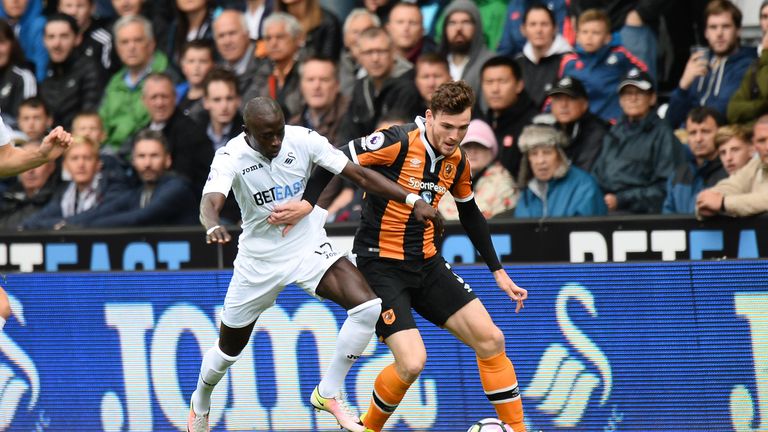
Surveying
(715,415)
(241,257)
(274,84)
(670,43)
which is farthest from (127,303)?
→ (670,43)

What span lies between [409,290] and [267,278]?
0.89m

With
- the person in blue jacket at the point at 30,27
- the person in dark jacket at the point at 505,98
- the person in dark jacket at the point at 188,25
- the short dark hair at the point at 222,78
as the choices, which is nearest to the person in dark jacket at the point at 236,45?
the short dark hair at the point at 222,78

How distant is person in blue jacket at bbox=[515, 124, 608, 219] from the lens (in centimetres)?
977

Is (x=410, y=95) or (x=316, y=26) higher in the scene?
(x=316, y=26)

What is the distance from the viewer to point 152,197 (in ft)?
35.8

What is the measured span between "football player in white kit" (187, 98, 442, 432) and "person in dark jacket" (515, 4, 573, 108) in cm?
349

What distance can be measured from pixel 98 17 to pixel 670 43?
6.07m

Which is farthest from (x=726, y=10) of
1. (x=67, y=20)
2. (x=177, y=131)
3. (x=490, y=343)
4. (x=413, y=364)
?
(x=67, y=20)

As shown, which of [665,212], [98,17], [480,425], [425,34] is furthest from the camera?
[98,17]

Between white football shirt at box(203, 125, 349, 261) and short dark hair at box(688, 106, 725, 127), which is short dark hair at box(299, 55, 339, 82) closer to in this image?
short dark hair at box(688, 106, 725, 127)

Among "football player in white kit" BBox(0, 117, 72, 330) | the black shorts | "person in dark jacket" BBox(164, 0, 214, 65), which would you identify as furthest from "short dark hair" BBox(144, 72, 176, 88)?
the black shorts

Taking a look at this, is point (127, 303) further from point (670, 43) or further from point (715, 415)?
point (670, 43)

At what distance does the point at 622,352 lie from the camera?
29.8ft

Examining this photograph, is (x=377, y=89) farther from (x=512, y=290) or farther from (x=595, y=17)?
(x=512, y=290)
